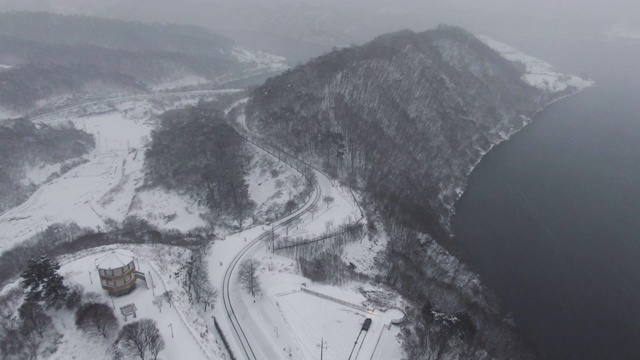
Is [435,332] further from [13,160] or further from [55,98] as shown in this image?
[55,98]

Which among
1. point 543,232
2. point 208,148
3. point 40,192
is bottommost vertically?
point 40,192

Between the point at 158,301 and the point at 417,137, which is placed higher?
the point at 417,137

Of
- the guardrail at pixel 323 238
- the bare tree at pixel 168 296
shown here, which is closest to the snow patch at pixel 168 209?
the guardrail at pixel 323 238

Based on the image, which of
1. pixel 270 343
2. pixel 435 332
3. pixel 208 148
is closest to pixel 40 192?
pixel 208 148

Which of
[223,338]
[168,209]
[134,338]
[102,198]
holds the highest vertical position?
[134,338]

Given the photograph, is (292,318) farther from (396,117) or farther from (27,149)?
(27,149)

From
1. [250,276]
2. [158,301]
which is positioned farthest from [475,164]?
[158,301]
